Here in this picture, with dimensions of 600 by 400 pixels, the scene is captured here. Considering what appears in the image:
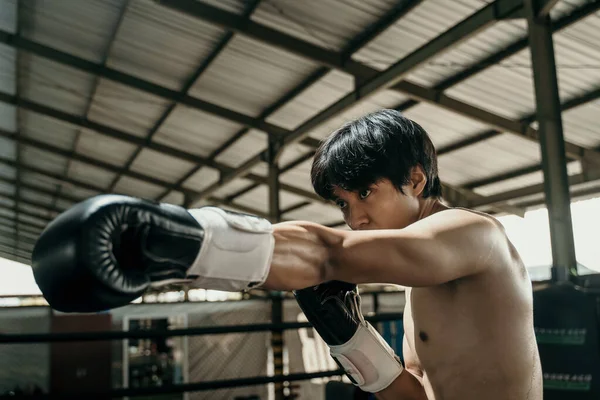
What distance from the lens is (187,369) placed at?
24.8 feet

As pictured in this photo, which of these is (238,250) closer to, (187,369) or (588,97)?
(588,97)

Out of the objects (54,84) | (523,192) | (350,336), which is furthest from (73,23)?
(350,336)

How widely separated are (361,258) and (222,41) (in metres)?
6.10

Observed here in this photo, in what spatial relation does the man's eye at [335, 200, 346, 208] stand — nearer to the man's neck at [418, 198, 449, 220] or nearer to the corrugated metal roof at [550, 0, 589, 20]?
the man's neck at [418, 198, 449, 220]

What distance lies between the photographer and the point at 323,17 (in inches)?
219

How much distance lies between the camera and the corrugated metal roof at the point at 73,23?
255 inches

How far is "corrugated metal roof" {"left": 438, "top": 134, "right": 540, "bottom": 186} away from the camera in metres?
7.45

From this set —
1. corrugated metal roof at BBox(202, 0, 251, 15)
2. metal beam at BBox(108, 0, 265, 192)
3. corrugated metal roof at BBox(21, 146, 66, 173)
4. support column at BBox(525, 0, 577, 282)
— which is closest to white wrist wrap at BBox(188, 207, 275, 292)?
support column at BBox(525, 0, 577, 282)

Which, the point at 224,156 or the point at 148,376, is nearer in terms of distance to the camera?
the point at 148,376

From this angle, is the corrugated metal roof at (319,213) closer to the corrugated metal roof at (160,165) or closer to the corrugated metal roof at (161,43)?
the corrugated metal roof at (160,165)

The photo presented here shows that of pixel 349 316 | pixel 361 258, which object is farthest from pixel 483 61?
pixel 361 258

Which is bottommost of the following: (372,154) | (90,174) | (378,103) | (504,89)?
(372,154)

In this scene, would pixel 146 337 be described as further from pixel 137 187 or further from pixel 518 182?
pixel 137 187

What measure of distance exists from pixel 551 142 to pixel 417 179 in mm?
2992
